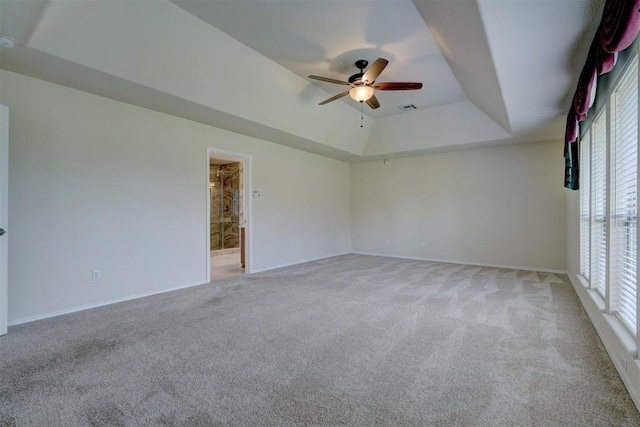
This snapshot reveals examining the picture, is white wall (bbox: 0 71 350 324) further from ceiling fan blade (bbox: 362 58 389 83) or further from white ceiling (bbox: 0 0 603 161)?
ceiling fan blade (bbox: 362 58 389 83)

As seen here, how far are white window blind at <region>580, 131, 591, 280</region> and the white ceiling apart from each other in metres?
0.56

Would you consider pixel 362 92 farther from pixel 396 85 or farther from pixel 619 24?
pixel 619 24

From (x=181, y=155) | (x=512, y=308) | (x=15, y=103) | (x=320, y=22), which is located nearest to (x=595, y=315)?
(x=512, y=308)

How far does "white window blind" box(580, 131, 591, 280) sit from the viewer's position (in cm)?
378

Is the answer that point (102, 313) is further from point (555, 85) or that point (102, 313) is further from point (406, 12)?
point (555, 85)

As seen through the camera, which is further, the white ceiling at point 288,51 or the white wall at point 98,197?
the white wall at point 98,197

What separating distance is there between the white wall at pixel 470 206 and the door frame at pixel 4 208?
657 centimetres

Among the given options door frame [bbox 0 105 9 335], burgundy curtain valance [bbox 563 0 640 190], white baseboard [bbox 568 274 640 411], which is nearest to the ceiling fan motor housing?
burgundy curtain valance [bbox 563 0 640 190]

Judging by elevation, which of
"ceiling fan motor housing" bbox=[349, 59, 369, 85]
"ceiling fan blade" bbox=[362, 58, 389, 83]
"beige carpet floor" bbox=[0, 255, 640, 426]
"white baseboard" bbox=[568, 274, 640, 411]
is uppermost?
"ceiling fan motor housing" bbox=[349, 59, 369, 85]

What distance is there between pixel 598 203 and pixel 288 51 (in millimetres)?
3876

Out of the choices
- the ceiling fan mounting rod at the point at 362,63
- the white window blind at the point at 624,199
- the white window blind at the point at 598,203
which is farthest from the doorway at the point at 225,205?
the white window blind at the point at 624,199

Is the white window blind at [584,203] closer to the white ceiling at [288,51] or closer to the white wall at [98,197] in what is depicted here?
the white ceiling at [288,51]

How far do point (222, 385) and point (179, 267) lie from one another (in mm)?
2940

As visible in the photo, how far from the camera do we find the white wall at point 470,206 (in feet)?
18.4
